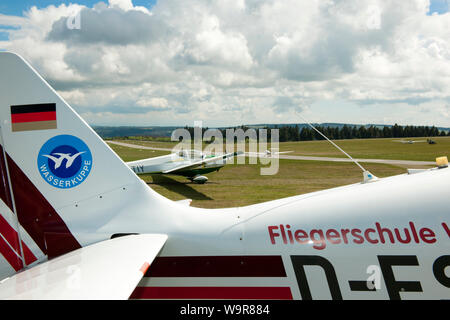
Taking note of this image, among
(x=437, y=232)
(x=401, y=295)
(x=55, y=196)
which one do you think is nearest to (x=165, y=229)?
(x=55, y=196)

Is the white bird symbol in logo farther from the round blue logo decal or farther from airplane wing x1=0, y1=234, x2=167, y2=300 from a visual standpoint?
airplane wing x1=0, y1=234, x2=167, y2=300

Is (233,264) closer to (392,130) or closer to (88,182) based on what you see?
(88,182)

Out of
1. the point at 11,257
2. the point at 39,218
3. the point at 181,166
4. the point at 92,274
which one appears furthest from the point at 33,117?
the point at 181,166

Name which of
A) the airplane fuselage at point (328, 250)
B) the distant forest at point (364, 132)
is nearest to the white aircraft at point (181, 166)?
the airplane fuselage at point (328, 250)

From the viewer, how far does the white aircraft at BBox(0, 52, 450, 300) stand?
2.49 m

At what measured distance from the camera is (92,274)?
2.28 m

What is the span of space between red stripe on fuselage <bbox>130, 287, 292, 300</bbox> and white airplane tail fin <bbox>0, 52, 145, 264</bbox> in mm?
891

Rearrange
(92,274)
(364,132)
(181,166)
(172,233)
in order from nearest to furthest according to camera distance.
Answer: (92,274) → (172,233) → (181,166) → (364,132)

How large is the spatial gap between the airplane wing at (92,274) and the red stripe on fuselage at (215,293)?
404mm

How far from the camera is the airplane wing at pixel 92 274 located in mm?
2051

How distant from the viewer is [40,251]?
3057mm

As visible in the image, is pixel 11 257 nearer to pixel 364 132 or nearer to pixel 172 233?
pixel 172 233

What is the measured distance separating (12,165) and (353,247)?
10.8 feet

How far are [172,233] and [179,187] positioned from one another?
46.3 feet
